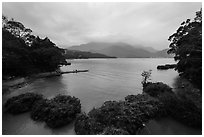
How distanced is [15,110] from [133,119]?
884 cm

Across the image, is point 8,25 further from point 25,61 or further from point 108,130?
point 108,130

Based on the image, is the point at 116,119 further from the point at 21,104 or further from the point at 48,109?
the point at 21,104

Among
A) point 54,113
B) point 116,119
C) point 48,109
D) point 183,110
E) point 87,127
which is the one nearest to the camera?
point 87,127

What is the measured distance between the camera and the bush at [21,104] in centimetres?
998

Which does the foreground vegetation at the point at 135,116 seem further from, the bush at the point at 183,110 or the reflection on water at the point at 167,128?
the reflection on water at the point at 167,128

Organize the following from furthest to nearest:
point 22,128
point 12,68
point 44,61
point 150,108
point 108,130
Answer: point 44,61
point 12,68
point 150,108
point 22,128
point 108,130

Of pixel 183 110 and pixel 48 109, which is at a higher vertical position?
pixel 183 110

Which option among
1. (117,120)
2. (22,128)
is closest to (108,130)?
(117,120)

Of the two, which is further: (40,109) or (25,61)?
(25,61)

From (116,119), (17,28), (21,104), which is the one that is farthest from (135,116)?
(17,28)

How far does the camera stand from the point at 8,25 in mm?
21156

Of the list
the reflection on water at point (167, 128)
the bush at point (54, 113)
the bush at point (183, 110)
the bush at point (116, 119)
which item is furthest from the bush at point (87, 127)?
the bush at point (183, 110)

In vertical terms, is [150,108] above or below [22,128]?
above

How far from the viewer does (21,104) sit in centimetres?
1037
